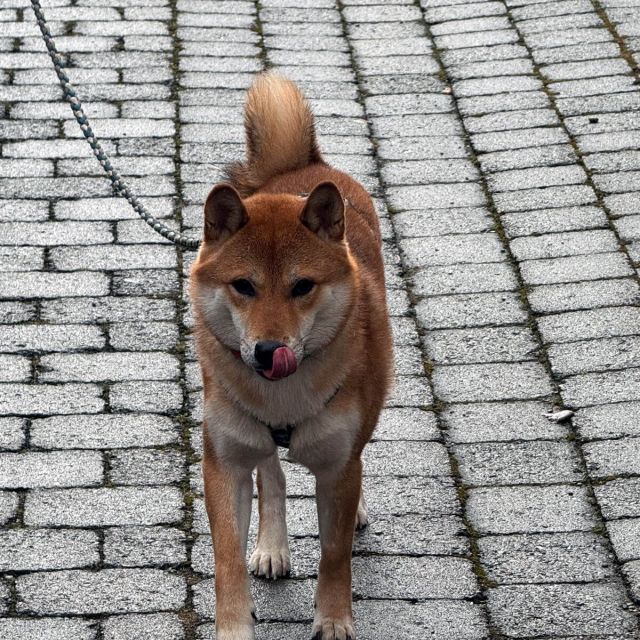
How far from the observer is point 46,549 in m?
4.71

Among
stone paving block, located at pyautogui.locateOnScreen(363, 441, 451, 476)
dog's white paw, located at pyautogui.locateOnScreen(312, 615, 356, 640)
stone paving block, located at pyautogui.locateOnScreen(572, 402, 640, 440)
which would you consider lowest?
dog's white paw, located at pyautogui.locateOnScreen(312, 615, 356, 640)

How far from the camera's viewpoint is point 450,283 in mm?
6504

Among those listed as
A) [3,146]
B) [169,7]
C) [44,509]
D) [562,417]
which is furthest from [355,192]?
[169,7]

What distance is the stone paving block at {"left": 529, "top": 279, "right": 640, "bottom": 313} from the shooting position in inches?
245

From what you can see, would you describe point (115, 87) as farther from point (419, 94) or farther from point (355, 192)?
point (355, 192)

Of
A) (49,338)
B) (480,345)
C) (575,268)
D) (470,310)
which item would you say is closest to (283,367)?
(480,345)

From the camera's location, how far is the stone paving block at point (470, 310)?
618 cm

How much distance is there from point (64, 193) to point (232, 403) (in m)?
3.27

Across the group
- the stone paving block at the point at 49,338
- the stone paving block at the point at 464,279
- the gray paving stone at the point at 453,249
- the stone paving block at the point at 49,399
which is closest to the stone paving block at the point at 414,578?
the stone paving block at the point at 49,399

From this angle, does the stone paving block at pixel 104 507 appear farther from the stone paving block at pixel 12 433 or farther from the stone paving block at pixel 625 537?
the stone paving block at pixel 625 537

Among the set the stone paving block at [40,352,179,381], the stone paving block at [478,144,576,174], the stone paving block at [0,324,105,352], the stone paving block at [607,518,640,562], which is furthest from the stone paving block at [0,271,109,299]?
the stone paving block at [607,518,640,562]

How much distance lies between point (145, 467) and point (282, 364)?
1375 millimetres

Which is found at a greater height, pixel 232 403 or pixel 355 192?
pixel 355 192

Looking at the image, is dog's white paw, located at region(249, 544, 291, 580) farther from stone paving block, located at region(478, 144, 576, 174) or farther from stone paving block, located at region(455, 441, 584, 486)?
stone paving block, located at region(478, 144, 576, 174)
